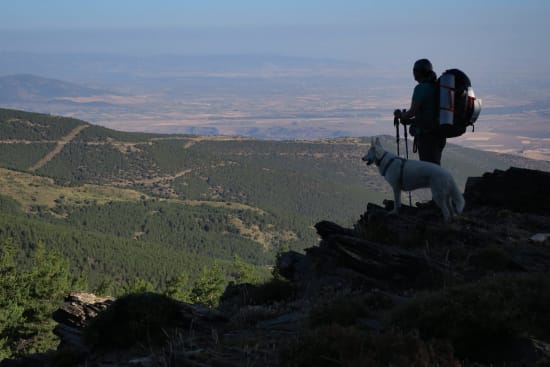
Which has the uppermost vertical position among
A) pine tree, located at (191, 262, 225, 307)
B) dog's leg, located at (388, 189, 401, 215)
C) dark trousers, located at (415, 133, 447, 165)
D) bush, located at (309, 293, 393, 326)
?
dark trousers, located at (415, 133, 447, 165)

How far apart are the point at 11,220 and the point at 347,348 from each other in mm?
117319

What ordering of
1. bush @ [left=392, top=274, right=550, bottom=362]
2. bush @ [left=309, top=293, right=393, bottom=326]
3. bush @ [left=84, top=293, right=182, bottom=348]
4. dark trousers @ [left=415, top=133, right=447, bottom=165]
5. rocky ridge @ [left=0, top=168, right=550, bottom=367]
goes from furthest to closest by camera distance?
dark trousers @ [left=415, top=133, right=447, bottom=165]
bush @ [left=84, top=293, right=182, bottom=348]
bush @ [left=309, top=293, right=393, bottom=326]
bush @ [left=392, top=274, right=550, bottom=362]
rocky ridge @ [left=0, top=168, right=550, bottom=367]

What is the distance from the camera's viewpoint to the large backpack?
1442 centimetres

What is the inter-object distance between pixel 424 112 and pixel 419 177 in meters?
1.65

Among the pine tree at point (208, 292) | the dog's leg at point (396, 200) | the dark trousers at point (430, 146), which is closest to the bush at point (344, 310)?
the dog's leg at point (396, 200)

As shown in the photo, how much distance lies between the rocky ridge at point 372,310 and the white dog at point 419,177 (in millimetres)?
528

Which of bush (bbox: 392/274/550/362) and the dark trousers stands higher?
the dark trousers

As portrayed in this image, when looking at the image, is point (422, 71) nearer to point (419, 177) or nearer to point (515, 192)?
point (419, 177)

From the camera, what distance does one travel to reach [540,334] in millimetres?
8156

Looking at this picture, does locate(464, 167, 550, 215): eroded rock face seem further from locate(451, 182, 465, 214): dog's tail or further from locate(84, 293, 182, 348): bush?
locate(84, 293, 182, 348): bush

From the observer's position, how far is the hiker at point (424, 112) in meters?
14.7

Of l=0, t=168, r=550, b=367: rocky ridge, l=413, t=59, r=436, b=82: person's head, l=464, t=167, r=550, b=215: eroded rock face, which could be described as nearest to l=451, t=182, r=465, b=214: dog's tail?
l=0, t=168, r=550, b=367: rocky ridge

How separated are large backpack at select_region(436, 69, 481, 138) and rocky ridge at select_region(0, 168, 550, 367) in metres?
2.21

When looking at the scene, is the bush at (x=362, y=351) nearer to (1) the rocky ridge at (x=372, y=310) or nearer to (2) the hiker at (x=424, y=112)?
(1) the rocky ridge at (x=372, y=310)
